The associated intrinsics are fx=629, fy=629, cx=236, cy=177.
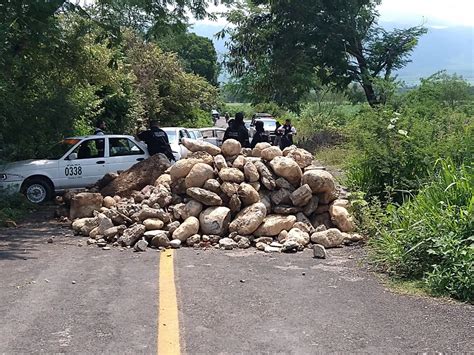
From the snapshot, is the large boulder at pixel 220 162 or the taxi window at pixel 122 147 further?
the taxi window at pixel 122 147

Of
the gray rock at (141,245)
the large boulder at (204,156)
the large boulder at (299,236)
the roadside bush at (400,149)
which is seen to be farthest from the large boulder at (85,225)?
the roadside bush at (400,149)

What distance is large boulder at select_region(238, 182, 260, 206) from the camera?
10.2 m

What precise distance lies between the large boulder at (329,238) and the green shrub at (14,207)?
613cm

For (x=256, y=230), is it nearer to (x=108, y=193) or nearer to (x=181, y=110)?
(x=108, y=193)

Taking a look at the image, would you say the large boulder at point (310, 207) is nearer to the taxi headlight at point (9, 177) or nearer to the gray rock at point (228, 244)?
the gray rock at point (228, 244)

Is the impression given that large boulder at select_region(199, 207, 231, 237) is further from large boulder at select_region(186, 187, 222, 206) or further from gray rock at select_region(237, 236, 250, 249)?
gray rock at select_region(237, 236, 250, 249)

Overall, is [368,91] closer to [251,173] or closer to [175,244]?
[251,173]

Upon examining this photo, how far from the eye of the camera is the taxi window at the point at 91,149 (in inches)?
605

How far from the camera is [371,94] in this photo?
2948cm

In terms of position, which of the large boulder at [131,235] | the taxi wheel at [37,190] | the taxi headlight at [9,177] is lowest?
the large boulder at [131,235]

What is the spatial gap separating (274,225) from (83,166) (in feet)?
22.7

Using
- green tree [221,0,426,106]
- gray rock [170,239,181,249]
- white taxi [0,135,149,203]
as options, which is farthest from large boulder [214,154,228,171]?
green tree [221,0,426,106]

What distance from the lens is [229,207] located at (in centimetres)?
1031

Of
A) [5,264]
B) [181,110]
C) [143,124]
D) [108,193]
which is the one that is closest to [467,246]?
[5,264]
